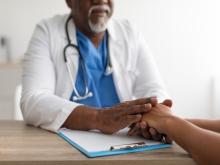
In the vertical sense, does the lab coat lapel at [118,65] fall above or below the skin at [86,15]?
below

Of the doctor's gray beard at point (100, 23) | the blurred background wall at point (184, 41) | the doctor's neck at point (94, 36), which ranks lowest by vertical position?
the blurred background wall at point (184, 41)

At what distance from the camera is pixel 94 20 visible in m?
1.53

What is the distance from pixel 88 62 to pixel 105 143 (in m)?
0.64

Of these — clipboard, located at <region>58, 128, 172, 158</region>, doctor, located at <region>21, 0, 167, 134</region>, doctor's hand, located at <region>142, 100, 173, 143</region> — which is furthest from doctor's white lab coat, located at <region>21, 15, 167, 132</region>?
doctor's hand, located at <region>142, 100, 173, 143</region>

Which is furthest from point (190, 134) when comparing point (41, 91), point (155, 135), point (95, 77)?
point (95, 77)

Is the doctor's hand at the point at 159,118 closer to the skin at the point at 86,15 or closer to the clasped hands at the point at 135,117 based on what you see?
the clasped hands at the point at 135,117

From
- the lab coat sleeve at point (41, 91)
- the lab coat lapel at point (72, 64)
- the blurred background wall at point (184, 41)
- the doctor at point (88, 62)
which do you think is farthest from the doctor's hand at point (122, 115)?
the blurred background wall at point (184, 41)

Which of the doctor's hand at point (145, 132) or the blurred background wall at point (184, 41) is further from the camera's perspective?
the blurred background wall at point (184, 41)

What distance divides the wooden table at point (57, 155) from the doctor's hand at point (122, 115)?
138 mm

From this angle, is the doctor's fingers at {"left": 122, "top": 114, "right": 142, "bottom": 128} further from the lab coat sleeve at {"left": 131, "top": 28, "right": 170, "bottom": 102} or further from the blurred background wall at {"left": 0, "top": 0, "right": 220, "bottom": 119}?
the blurred background wall at {"left": 0, "top": 0, "right": 220, "bottom": 119}

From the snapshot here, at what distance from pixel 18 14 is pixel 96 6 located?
1.92 meters

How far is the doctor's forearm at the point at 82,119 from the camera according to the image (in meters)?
1.07

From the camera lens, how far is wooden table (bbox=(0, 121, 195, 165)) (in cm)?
78

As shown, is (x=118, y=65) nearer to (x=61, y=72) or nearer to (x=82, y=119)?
(x=61, y=72)
